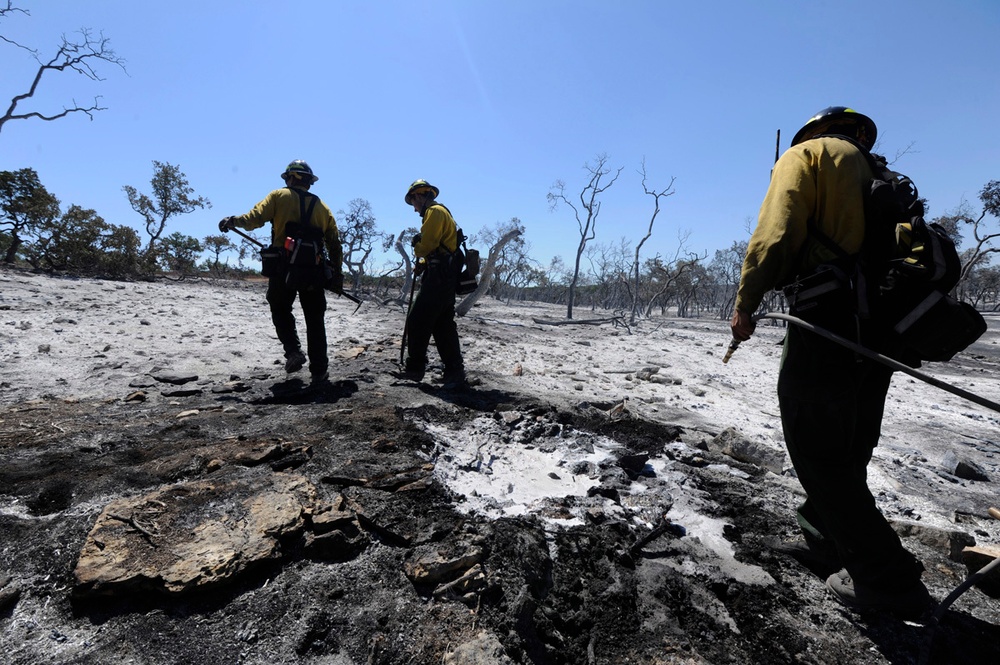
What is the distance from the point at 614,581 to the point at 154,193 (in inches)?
1178

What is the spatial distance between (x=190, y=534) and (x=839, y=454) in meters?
2.42

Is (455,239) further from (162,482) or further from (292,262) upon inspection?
(162,482)

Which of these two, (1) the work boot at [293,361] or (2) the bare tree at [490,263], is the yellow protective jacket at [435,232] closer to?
(1) the work boot at [293,361]

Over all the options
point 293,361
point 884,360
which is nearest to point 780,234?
point 884,360

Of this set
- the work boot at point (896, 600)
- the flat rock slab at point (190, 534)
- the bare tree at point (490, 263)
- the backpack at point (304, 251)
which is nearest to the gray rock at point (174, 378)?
the backpack at point (304, 251)

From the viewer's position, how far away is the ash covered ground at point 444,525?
1.47 metres

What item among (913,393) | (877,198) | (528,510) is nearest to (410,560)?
(528,510)

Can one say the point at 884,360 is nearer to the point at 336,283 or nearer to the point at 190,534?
the point at 190,534

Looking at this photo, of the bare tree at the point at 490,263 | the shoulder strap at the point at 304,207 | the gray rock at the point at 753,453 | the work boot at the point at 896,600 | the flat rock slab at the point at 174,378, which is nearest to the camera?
the work boot at the point at 896,600

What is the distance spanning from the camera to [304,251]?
450 cm

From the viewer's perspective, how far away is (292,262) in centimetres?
445

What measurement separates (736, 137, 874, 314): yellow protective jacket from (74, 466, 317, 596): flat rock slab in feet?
6.54

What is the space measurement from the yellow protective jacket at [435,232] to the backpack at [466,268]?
0.69ft

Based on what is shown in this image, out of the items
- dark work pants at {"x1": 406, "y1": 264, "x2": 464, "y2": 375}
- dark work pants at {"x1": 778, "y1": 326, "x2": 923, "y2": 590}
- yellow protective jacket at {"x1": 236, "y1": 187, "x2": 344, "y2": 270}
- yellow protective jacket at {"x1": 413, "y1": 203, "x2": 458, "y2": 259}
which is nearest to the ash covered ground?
dark work pants at {"x1": 778, "y1": 326, "x2": 923, "y2": 590}
